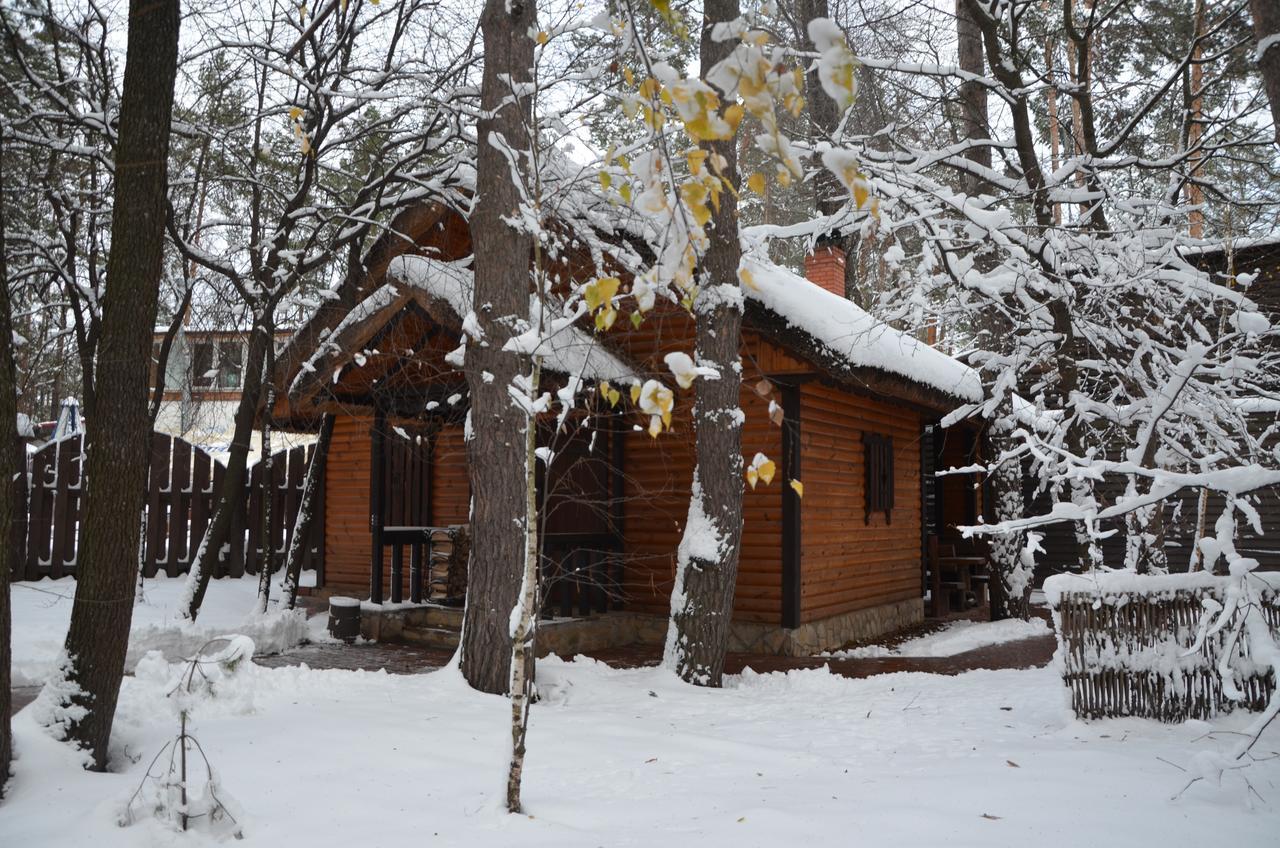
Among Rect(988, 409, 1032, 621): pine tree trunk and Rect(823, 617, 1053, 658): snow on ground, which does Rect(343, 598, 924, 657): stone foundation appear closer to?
Rect(823, 617, 1053, 658): snow on ground

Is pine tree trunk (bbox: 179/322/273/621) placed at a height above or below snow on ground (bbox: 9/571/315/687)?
above

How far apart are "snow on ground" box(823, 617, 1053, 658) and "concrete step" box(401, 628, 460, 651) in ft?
13.2

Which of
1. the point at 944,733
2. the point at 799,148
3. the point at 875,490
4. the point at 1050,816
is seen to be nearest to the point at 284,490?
the point at 875,490

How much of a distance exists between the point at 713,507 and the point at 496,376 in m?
2.04

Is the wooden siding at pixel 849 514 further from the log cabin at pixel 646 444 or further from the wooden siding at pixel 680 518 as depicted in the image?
the wooden siding at pixel 680 518

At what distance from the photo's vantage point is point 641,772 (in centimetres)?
496

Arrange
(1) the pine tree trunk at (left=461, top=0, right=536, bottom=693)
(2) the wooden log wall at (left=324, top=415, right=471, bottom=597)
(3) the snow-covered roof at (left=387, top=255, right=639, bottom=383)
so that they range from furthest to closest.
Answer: (2) the wooden log wall at (left=324, top=415, right=471, bottom=597) → (3) the snow-covered roof at (left=387, top=255, right=639, bottom=383) → (1) the pine tree trunk at (left=461, top=0, right=536, bottom=693)

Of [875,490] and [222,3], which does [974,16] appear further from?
[222,3]

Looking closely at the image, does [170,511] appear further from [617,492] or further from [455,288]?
[455,288]

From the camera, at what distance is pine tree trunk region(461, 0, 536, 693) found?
6539 millimetres

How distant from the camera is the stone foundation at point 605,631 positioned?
9.41m

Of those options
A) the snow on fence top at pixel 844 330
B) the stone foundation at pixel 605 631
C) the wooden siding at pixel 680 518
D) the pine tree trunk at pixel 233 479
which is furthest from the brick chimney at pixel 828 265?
the pine tree trunk at pixel 233 479

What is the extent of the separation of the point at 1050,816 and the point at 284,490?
42.0 feet

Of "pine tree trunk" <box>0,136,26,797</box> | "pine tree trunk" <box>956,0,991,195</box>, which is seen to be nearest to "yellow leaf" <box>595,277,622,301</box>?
"pine tree trunk" <box>0,136,26,797</box>
